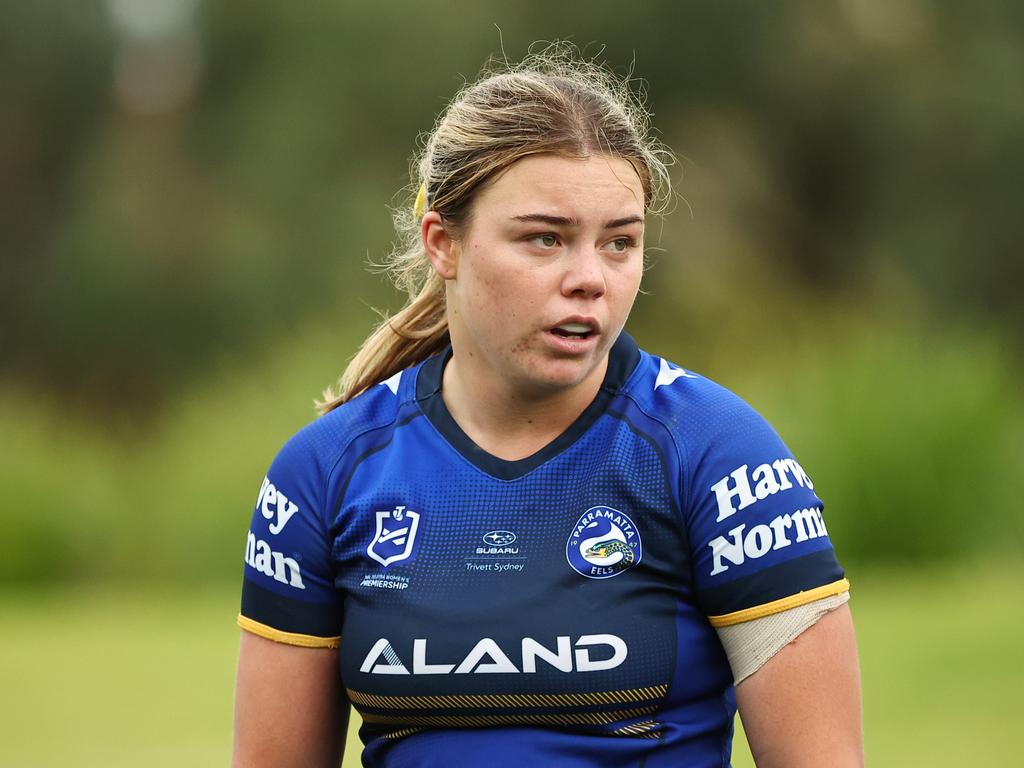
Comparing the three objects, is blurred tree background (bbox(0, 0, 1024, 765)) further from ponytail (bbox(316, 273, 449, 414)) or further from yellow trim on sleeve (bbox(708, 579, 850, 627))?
yellow trim on sleeve (bbox(708, 579, 850, 627))

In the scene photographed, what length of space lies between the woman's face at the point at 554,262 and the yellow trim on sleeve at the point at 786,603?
1.48 ft

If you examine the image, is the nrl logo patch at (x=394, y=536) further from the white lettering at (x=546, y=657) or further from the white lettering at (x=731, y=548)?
the white lettering at (x=731, y=548)

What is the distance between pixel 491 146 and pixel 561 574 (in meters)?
0.69

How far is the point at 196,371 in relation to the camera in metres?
15.2

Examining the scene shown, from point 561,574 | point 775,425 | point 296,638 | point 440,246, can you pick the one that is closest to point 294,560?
point 296,638

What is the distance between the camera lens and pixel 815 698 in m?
2.29

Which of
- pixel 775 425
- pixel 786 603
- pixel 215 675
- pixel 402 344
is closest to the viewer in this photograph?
pixel 786 603

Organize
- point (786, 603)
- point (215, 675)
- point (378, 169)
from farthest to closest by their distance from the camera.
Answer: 1. point (378, 169)
2. point (215, 675)
3. point (786, 603)

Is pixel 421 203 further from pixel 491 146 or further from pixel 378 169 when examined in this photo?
pixel 378 169

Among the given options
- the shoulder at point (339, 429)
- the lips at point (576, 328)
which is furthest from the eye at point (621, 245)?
the shoulder at point (339, 429)

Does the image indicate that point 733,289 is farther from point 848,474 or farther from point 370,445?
point 370,445

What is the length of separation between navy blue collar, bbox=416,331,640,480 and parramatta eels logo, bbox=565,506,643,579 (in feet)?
0.50

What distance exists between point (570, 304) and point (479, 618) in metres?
0.51

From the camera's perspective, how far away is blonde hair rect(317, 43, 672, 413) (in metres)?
2.41
